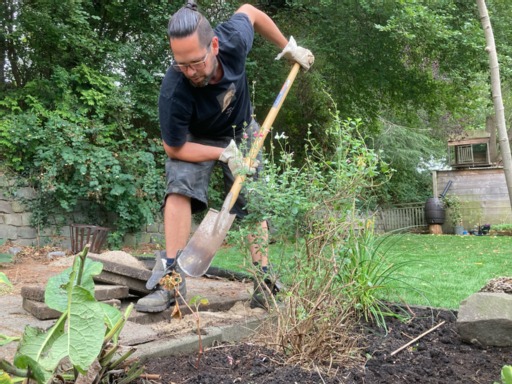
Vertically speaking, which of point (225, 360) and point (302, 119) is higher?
point (302, 119)

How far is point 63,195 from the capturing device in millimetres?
7008

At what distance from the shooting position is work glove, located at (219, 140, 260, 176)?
6.37ft

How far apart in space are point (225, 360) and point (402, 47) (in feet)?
29.6

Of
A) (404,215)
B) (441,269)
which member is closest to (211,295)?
(441,269)

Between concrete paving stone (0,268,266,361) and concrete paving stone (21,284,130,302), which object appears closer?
concrete paving stone (0,268,266,361)

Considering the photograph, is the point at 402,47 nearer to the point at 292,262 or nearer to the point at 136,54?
the point at 136,54

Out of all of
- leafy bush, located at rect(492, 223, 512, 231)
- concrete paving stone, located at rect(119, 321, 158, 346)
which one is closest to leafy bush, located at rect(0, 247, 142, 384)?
concrete paving stone, located at rect(119, 321, 158, 346)

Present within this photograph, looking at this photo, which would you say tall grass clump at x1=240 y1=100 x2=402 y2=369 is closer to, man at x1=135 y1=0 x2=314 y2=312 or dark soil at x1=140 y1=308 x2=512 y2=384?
dark soil at x1=140 y1=308 x2=512 y2=384

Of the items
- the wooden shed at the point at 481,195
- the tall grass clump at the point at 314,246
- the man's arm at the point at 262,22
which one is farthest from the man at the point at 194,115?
the wooden shed at the point at 481,195

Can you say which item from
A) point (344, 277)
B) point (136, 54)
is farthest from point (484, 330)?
point (136, 54)

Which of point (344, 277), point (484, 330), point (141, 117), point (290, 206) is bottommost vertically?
point (484, 330)

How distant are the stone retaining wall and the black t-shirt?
16.0 feet

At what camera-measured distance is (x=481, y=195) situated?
14.1 m

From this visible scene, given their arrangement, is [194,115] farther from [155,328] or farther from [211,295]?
[155,328]
